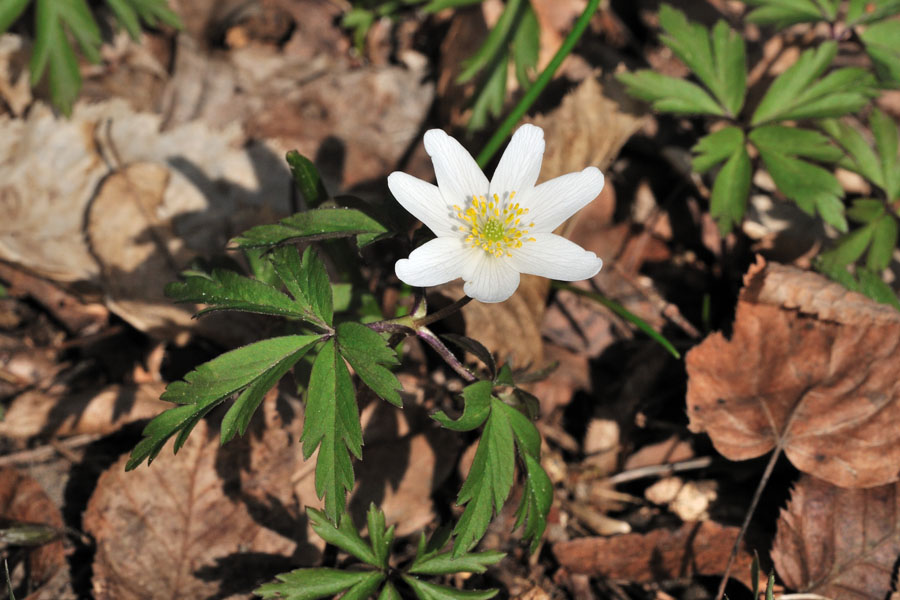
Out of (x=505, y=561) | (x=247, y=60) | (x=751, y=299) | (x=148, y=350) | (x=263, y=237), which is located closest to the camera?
(x=263, y=237)

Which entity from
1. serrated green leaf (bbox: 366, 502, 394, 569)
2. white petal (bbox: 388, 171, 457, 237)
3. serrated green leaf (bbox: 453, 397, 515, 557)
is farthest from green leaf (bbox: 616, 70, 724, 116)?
serrated green leaf (bbox: 366, 502, 394, 569)

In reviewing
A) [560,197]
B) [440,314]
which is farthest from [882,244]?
[440,314]

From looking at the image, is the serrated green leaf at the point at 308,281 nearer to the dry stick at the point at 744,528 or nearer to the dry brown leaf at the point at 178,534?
the dry brown leaf at the point at 178,534

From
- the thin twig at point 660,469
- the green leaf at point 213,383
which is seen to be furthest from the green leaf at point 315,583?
the thin twig at point 660,469

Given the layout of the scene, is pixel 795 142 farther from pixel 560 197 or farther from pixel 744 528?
pixel 744 528

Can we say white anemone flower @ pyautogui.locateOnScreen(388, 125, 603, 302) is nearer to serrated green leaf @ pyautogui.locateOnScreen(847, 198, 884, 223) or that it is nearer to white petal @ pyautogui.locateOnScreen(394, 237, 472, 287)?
white petal @ pyautogui.locateOnScreen(394, 237, 472, 287)

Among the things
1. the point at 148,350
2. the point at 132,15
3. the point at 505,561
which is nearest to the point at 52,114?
the point at 132,15

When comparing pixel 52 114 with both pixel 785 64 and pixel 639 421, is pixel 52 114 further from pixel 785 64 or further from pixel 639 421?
pixel 785 64
